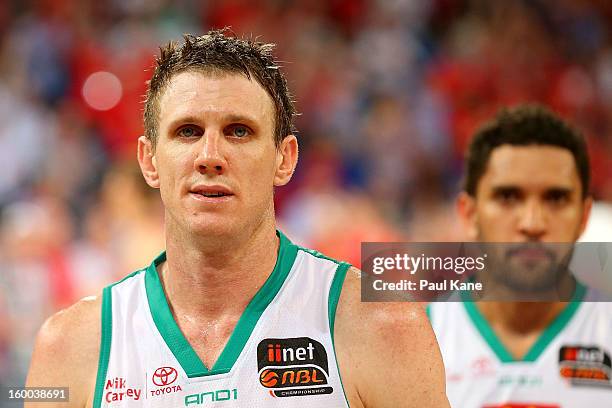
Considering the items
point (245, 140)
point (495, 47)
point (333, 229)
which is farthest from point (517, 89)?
point (245, 140)

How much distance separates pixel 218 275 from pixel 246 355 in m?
0.26

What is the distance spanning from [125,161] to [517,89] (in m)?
3.38

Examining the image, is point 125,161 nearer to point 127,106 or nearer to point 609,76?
point 127,106

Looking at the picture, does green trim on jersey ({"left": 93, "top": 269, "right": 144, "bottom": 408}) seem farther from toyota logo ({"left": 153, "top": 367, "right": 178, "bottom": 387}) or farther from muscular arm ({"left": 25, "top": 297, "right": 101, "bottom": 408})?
toyota logo ({"left": 153, "top": 367, "right": 178, "bottom": 387})

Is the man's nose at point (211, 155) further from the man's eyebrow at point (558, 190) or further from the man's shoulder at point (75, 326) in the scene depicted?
the man's eyebrow at point (558, 190)

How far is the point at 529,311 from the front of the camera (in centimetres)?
370

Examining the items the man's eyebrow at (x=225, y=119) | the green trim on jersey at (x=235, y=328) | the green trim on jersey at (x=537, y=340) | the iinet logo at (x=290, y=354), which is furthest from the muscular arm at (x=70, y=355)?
the green trim on jersey at (x=537, y=340)

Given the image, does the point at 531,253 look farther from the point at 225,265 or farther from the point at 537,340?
the point at 225,265

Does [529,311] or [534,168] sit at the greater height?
[534,168]

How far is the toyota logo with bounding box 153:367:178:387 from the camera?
2637mm

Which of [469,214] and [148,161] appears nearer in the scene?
[148,161]

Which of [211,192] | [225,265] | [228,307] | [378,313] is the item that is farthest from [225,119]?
[378,313]

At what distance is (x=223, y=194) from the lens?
8.45 ft

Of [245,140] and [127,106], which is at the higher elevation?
[127,106]
